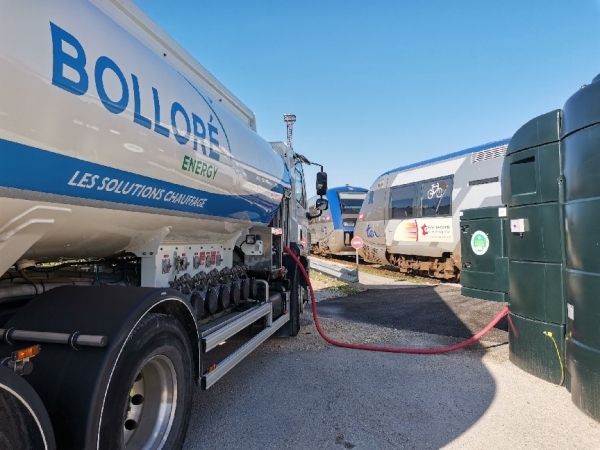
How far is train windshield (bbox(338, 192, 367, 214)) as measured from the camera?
22.2 metres

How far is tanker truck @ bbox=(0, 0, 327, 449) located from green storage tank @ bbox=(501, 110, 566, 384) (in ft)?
9.98

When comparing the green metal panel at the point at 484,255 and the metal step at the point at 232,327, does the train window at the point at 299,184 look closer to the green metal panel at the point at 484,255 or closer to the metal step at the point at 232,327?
the green metal panel at the point at 484,255

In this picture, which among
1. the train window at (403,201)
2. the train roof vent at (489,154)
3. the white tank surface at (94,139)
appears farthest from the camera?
the train window at (403,201)

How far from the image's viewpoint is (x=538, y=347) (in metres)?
4.50

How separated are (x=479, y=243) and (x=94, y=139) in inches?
194

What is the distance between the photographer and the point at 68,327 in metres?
2.23

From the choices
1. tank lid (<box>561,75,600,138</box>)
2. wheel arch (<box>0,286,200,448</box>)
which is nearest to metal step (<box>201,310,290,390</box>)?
wheel arch (<box>0,286,200,448</box>)

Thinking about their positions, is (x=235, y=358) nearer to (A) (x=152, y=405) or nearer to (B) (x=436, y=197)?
(A) (x=152, y=405)

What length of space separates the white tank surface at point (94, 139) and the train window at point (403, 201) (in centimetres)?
1136

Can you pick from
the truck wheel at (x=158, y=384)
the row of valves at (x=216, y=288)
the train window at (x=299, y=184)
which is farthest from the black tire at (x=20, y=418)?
the train window at (x=299, y=184)

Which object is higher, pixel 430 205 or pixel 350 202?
pixel 350 202

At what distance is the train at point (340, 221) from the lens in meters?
21.5

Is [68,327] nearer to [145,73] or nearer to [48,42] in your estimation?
[48,42]

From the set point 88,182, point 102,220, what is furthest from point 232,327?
point 88,182
